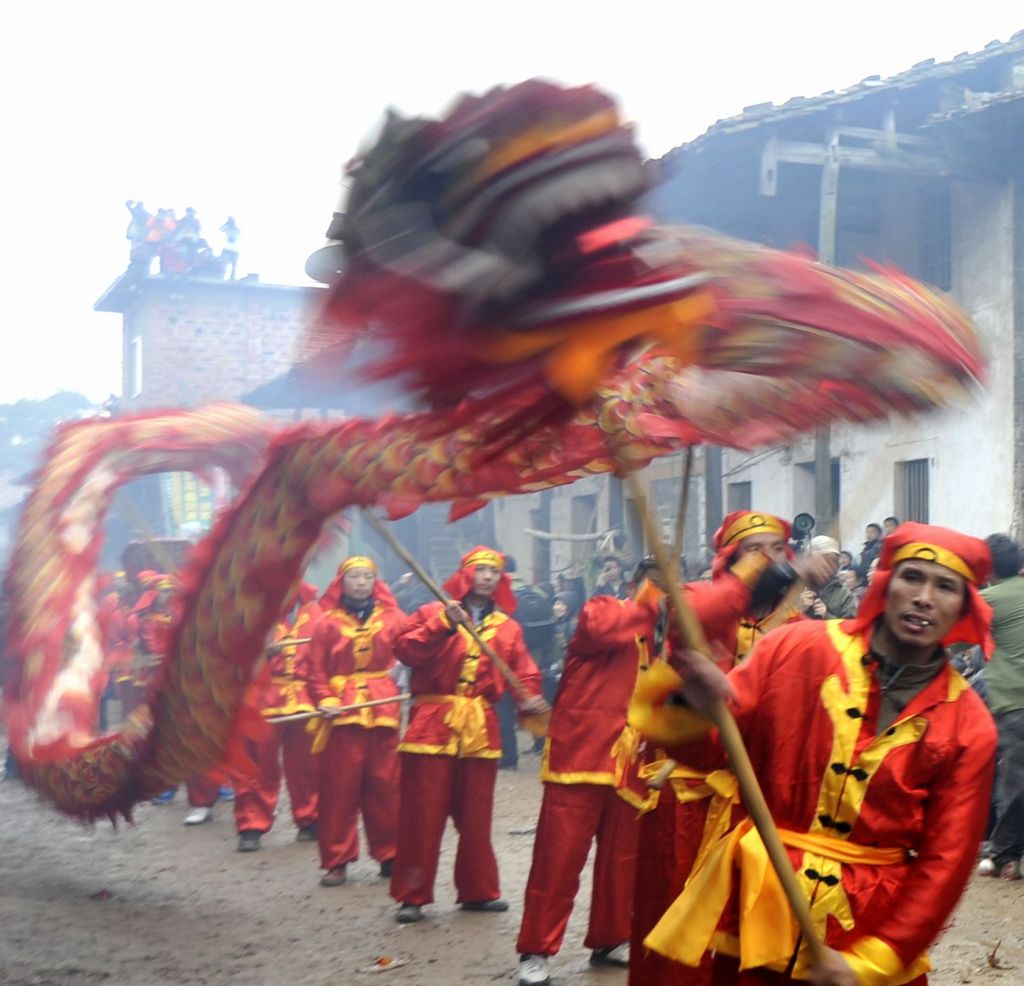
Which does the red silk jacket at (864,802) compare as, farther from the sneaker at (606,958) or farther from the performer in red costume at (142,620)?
the performer in red costume at (142,620)

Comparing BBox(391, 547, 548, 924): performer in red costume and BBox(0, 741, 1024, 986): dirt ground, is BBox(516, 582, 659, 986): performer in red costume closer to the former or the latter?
BBox(0, 741, 1024, 986): dirt ground

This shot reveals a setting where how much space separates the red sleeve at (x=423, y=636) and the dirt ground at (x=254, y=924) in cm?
131

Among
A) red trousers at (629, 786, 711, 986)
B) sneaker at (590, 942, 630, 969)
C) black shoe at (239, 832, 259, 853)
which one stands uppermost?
red trousers at (629, 786, 711, 986)

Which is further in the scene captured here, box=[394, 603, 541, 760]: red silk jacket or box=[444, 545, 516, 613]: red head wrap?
box=[444, 545, 516, 613]: red head wrap

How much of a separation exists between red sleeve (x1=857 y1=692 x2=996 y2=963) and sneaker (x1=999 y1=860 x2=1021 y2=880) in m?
4.97

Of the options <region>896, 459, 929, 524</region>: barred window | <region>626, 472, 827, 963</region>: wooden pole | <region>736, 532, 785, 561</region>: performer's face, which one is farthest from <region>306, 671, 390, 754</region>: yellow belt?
<region>896, 459, 929, 524</region>: barred window

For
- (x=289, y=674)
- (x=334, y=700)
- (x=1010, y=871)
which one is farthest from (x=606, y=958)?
(x=289, y=674)

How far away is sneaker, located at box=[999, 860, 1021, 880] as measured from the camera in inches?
309

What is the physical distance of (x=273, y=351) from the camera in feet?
119

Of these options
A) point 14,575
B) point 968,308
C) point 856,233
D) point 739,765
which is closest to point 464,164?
point 739,765

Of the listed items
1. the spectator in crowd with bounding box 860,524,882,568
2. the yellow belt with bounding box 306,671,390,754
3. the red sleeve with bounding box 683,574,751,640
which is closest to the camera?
the red sleeve with bounding box 683,574,751,640

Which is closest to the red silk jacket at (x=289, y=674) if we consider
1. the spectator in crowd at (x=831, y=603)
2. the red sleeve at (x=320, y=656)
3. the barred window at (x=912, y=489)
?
the red sleeve at (x=320, y=656)

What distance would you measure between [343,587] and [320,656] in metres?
0.44

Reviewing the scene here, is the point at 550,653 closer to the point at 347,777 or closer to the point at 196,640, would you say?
the point at 347,777
